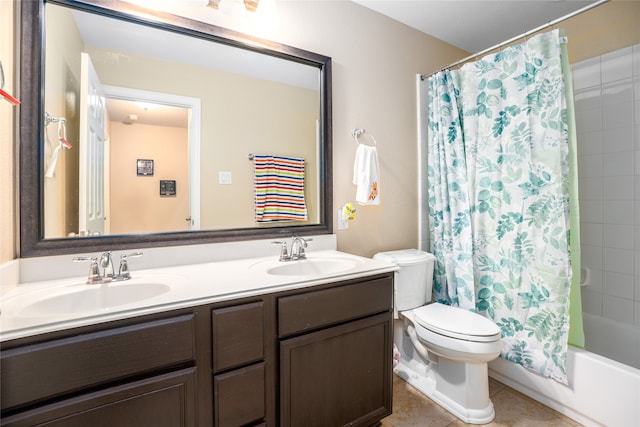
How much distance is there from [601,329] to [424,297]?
1263mm

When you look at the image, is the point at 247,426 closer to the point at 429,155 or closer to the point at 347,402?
the point at 347,402

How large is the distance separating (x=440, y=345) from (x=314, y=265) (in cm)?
80

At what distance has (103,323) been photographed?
866mm

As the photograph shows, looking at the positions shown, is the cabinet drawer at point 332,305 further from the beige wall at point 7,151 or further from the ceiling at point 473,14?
the ceiling at point 473,14

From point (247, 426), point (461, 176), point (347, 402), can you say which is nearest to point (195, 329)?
point (247, 426)

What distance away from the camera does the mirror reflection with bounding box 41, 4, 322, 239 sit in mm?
1262

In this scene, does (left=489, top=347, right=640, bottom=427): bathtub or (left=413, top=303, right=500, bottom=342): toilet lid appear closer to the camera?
(left=489, top=347, right=640, bottom=427): bathtub

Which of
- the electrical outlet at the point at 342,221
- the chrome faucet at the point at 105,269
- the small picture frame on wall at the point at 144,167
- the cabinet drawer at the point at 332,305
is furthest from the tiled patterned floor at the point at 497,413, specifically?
the small picture frame on wall at the point at 144,167

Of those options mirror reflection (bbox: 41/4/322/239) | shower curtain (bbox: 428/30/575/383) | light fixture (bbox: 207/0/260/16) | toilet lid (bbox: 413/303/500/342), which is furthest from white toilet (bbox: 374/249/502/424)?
Answer: light fixture (bbox: 207/0/260/16)

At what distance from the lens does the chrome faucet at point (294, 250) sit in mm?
1608

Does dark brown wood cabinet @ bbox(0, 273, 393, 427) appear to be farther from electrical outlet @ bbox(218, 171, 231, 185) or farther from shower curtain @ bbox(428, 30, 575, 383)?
shower curtain @ bbox(428, 30, 575, 383)

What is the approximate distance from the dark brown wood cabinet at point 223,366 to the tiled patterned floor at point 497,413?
0.24 metres

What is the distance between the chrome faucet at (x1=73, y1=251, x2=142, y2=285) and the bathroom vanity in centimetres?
24

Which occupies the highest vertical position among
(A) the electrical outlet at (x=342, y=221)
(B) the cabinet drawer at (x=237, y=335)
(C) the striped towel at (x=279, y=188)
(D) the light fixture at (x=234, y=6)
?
(D) the light fixture at (x=234, y=6)
